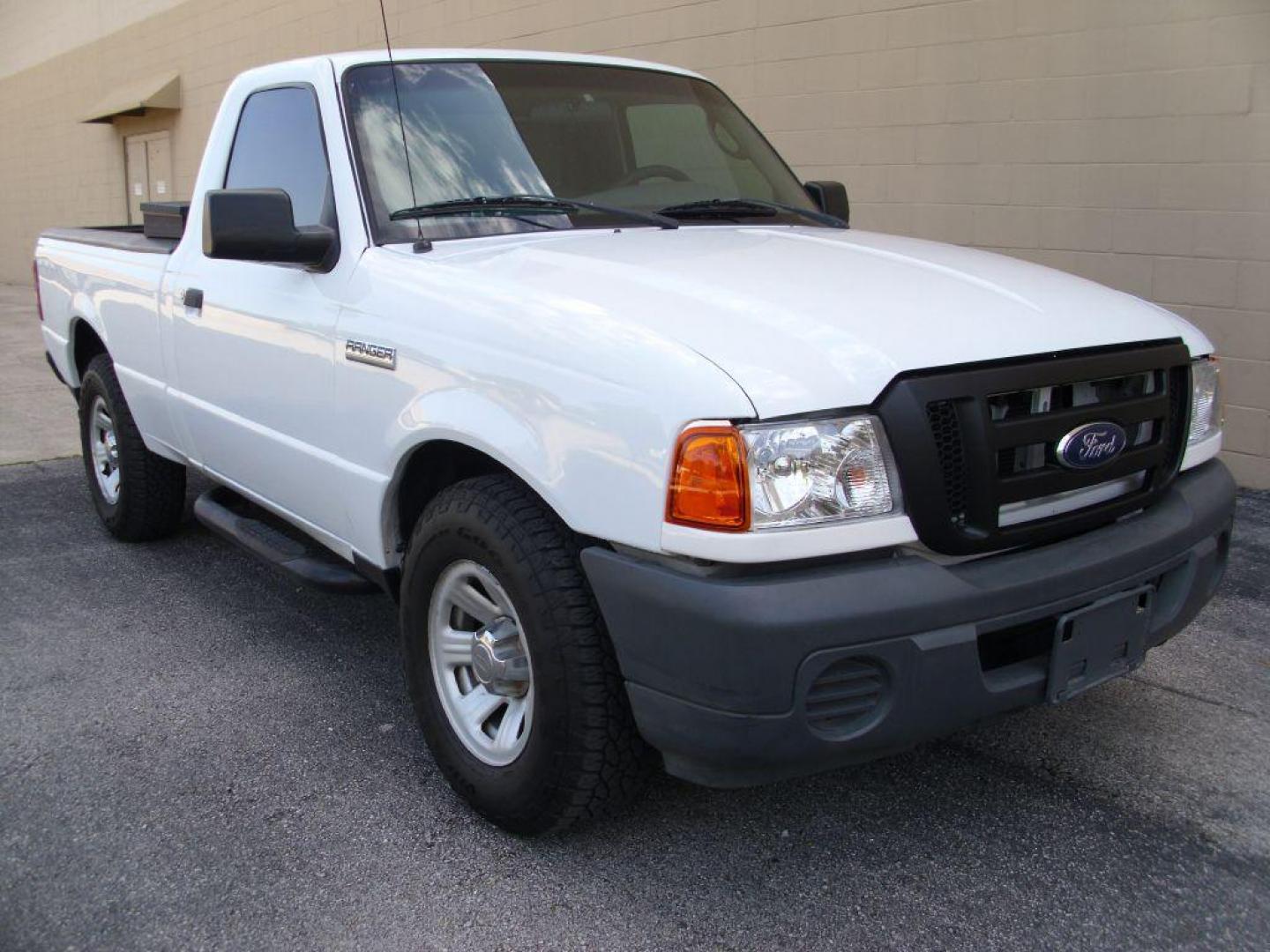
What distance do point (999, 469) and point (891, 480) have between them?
0.93 feet

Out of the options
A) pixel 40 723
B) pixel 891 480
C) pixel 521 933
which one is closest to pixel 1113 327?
pixel 891 480

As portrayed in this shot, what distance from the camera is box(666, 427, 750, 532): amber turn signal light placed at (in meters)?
2.31

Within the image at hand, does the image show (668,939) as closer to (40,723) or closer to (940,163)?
(40,723)

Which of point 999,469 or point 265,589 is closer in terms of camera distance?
point 999,469

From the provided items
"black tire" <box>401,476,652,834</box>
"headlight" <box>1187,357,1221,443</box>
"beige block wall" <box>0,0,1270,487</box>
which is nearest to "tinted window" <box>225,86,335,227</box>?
"black tire" <box>401,476,652,834</box>

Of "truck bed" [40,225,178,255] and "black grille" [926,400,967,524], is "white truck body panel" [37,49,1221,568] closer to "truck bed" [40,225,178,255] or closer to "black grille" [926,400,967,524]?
"black grille" [926,400,967,524]

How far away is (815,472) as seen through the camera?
2.35m

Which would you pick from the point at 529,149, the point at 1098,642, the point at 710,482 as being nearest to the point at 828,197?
the point at 529,149

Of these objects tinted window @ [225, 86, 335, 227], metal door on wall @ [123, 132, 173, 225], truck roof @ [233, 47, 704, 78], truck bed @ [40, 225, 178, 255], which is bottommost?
truck bed @ [40, 225, 178, 255]

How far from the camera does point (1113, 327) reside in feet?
9.29

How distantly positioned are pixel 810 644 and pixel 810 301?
802 millimetres

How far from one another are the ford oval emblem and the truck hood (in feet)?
0.63

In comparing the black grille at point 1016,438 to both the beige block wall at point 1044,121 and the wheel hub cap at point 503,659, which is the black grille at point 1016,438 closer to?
the wheel hub cap at point 503,659

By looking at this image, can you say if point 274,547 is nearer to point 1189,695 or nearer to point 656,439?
point 656,439
